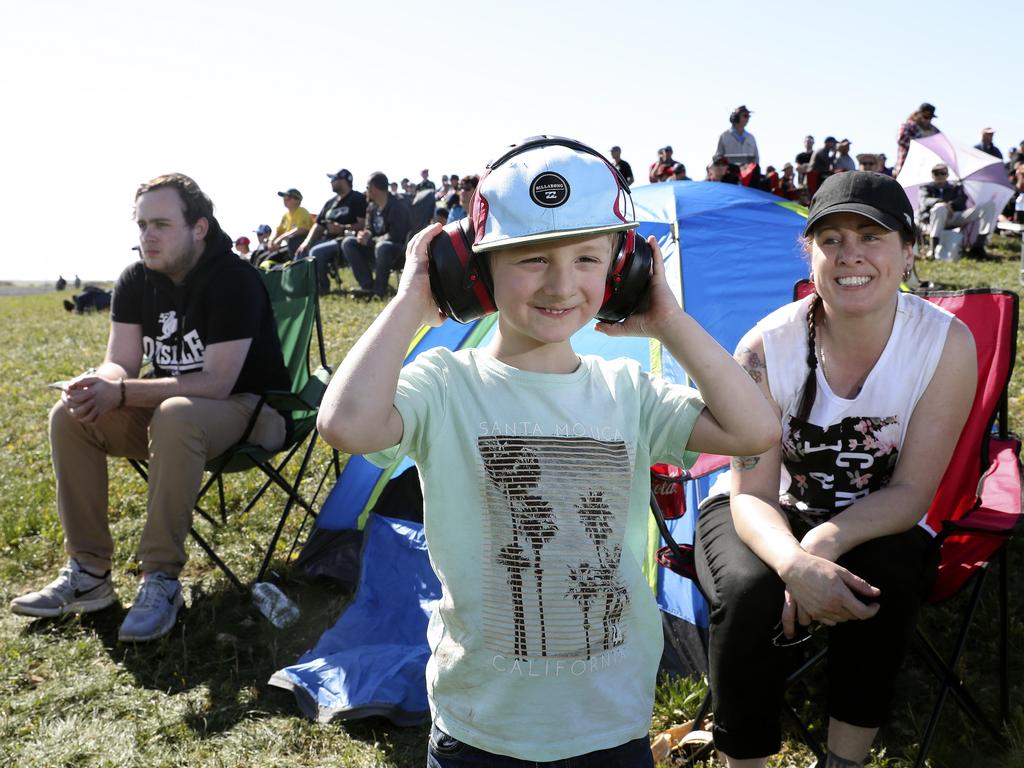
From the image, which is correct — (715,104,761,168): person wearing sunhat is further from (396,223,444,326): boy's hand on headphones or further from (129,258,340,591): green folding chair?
(396,223,444,326): boy's hand on headphones

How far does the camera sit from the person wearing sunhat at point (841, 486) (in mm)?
2166

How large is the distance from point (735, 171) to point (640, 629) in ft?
33.9

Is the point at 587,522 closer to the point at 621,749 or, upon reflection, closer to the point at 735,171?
the point at 621,749

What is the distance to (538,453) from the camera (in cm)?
164

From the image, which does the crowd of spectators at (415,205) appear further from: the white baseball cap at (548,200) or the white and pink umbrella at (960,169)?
the white baseball cap at (548,200)

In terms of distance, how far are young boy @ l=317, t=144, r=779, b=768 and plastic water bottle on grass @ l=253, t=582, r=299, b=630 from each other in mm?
2076

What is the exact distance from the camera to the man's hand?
11.6ft

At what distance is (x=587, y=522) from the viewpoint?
5.37 feet

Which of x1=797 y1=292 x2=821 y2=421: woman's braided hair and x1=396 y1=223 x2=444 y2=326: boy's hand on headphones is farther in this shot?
x1=797 y1=292 x2=821 y2=421: woman's braided hair

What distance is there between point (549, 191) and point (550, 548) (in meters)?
0.64

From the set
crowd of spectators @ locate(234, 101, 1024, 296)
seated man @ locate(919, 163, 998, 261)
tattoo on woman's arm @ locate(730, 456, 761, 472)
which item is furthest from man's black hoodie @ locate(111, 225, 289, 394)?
seated man @ locate(919, 163, 998, 261)

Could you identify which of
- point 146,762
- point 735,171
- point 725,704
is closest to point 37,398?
point 146,762

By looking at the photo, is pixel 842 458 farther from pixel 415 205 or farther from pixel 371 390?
pixel 415 205

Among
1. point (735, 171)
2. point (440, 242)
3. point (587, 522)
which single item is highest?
point (735, 171)
